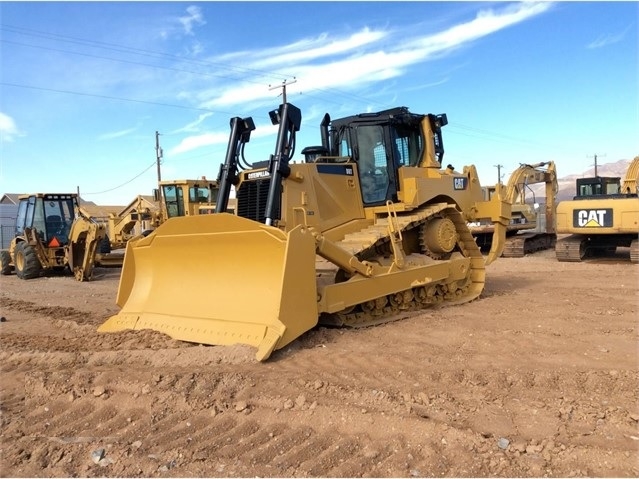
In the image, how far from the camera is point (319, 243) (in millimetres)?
5539

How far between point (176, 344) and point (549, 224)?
55.4 feet

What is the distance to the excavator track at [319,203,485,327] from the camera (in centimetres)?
636

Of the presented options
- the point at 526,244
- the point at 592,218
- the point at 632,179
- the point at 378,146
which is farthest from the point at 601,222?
the point at 378,146

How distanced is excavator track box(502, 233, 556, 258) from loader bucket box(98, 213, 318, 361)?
1295 centimetres

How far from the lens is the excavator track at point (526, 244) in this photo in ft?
54.7

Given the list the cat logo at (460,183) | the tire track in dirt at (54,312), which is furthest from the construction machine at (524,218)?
the tire track in dirt at (54,312)

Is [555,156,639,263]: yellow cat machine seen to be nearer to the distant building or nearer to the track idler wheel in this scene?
the track idler wheel

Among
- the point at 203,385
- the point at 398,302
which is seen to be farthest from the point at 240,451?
the point at 398,302

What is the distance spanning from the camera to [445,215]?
7.97 meters

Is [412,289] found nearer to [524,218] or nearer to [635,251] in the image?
[635,251]

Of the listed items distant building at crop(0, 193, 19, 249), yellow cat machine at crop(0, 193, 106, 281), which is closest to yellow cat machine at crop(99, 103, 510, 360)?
yellow cat machine at crop(0, 193, 106, 281)

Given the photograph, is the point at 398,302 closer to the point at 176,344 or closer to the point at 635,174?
the point at 176,344

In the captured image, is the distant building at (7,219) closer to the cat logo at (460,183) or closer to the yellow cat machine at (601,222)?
the cat logo at (460,183)

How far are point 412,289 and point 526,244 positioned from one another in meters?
11.6
